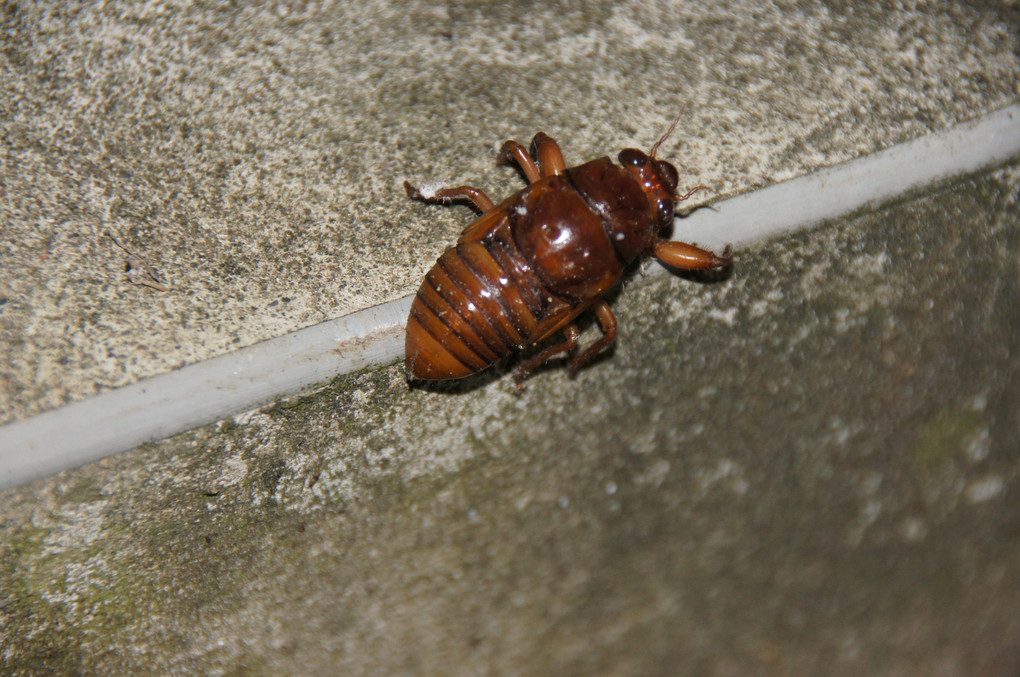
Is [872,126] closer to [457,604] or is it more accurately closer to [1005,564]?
[1005,564]

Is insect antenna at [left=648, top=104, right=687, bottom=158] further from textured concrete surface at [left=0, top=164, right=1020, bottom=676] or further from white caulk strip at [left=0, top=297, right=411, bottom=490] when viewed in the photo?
white caulk strip at [left=0, top=297, right=411, bottom=490]

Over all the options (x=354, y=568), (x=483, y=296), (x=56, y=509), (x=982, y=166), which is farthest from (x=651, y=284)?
(x=56, y=509)

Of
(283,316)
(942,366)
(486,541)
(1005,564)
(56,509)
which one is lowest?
(56,509)

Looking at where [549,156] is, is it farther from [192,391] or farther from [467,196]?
[192,391]

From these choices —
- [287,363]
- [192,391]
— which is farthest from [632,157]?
[192,391]

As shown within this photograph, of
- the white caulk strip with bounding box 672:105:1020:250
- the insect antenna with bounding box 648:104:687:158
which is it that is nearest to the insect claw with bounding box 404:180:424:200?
the insect antenna with bounding box 648:104:687:158

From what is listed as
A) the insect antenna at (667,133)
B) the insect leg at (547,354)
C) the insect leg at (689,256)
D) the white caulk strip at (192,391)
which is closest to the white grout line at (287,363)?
the white caulk strip at (192,391)
